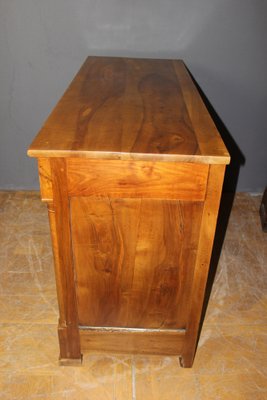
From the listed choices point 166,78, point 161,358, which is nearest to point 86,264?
point 161,358

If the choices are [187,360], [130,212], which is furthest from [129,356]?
[130,212]

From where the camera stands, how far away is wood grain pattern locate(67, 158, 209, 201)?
940 mm

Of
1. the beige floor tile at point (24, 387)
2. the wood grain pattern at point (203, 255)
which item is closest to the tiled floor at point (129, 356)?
the beige floor tile at point (24, 387)

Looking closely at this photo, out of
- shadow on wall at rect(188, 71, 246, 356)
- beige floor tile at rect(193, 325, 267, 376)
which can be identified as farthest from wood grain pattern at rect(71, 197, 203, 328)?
shadow on wall at rect(188, 71, 246, 356)

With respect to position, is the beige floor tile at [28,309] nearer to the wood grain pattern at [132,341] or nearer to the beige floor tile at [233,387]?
the wood grain pattern at [132,341]

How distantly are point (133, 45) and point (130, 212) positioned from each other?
52.6 inches

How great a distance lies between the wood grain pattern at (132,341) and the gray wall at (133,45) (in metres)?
1.42

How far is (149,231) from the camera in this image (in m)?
1.07

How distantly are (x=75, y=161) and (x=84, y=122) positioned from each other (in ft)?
0.64

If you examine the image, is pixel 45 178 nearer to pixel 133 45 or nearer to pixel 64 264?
pixel 64 264

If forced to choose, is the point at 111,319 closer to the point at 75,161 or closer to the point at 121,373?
the point at 121,373

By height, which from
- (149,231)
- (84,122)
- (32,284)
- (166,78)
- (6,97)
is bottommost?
(32,284)

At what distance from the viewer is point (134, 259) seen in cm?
112

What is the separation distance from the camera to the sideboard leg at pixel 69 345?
1258 mm
